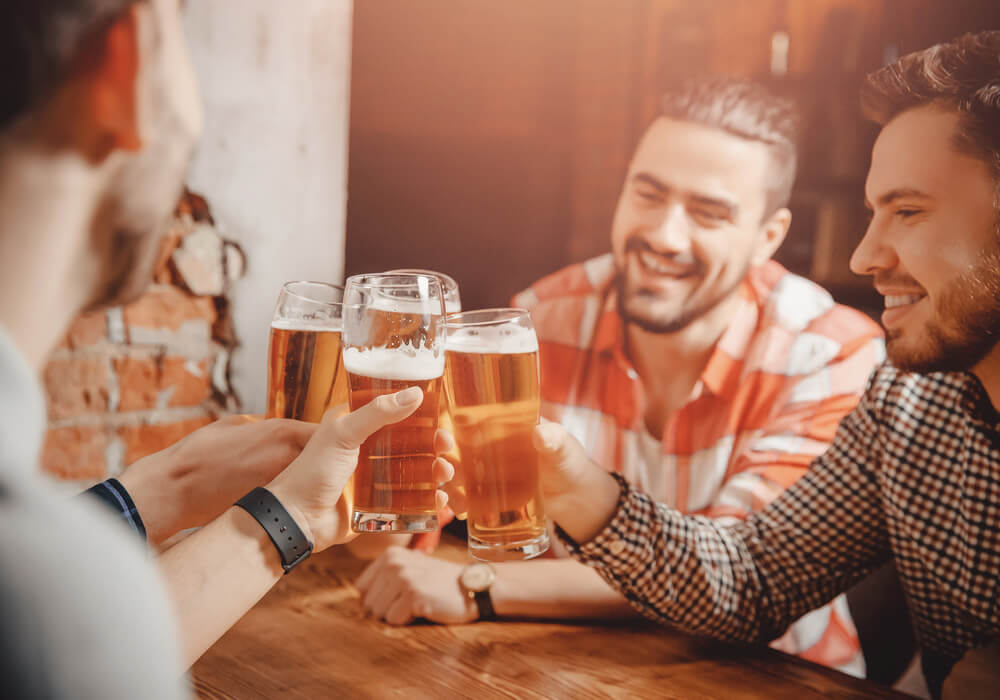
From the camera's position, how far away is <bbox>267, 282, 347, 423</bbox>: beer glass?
1.05 meters

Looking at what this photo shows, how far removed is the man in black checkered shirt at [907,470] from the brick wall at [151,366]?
3.14 feet

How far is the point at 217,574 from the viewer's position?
0.89 m

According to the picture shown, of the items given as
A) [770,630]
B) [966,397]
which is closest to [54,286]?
[770,630]

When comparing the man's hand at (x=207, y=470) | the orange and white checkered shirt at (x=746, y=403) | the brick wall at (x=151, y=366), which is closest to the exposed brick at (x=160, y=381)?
the brick wall at (x=151, y=366)

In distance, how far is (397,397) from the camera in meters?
0.89

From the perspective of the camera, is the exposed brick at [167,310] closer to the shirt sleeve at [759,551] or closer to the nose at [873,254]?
the shirt sleeve at [759,551]

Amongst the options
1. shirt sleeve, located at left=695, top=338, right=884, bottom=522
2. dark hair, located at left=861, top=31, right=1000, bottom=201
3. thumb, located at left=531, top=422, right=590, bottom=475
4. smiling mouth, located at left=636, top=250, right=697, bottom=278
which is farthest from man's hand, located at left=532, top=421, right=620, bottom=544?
dark hair, located at left=861, top=31, right=1000, bottom=201

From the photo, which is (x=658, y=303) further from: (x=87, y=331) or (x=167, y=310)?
(x=87, y=331)

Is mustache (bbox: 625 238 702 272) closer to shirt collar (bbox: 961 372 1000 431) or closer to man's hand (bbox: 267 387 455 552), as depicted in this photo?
shirt collar (bbox: 961 372 1000 431)

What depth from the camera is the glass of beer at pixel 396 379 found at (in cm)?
93

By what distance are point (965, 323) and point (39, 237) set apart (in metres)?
1.22

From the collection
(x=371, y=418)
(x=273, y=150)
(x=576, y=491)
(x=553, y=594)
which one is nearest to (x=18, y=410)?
(x=371, y=418)

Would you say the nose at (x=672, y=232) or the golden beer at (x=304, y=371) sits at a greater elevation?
the nose at (x=672, y=232)

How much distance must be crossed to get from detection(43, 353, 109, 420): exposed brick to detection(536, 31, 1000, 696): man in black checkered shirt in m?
1.01
